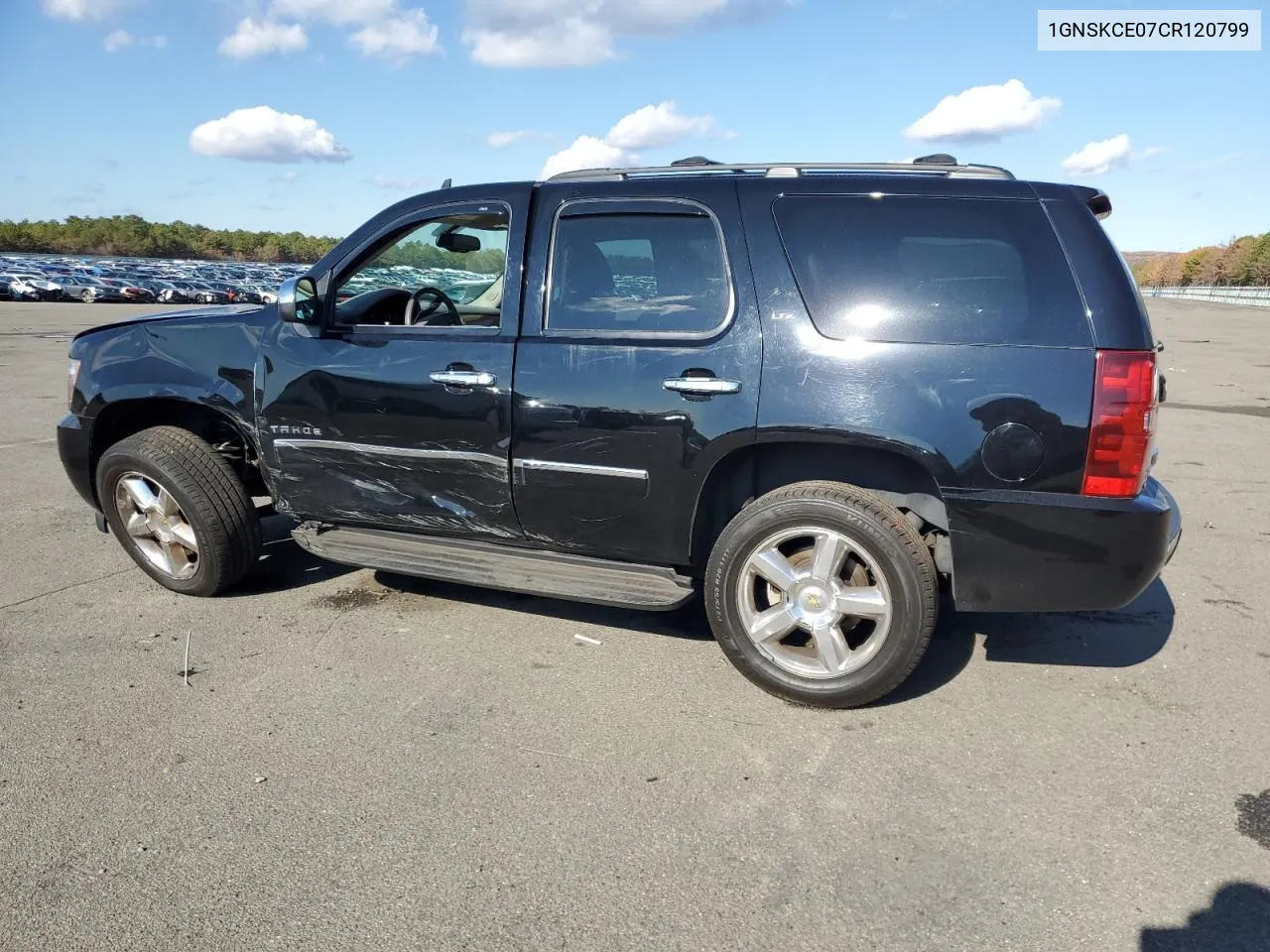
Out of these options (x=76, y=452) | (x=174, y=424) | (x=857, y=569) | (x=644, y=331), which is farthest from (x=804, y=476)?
(x=76, y=452)

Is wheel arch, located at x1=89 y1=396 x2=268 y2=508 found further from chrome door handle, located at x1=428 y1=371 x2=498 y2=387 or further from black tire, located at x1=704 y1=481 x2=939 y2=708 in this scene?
black tire, located at x1=704 y1=481 x2=939 y2=708

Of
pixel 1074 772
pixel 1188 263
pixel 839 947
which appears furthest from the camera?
pixel 1188 263

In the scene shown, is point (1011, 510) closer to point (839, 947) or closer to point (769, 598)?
point (769, 598)

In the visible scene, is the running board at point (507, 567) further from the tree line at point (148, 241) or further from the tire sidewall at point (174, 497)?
the tree line at point (148, 241)

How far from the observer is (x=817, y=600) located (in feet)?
11.1

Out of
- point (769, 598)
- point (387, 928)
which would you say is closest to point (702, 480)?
point (769, 598)

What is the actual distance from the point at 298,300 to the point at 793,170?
7.09ft

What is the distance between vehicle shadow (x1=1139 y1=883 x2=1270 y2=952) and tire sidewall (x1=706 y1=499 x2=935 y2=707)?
1.16 m

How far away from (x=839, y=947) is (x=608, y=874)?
2.06 feet

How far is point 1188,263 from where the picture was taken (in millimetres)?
145250

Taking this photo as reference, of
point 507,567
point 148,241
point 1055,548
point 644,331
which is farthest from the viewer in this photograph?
point 148,241

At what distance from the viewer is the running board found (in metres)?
3.62

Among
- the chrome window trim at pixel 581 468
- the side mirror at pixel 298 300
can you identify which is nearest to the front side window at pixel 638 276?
the chrome window trim at pixel 581 468

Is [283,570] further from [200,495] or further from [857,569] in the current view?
[857,569]
